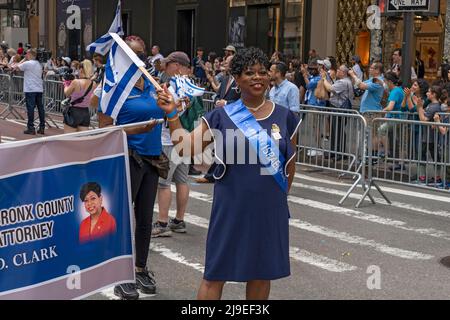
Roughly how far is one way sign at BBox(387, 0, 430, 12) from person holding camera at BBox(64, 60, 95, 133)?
5805 mm

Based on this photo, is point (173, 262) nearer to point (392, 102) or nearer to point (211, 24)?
point (392, 102)

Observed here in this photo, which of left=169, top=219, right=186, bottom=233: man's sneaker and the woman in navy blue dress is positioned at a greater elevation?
the woman in navy blue dress

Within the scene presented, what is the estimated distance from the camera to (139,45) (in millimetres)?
6367

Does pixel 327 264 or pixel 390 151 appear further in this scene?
pixel 390 151

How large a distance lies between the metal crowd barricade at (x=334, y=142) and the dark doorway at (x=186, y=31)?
1885 cm

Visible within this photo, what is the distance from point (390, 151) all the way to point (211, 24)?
18955 mm

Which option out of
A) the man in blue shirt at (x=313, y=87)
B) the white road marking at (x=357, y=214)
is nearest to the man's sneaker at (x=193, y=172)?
the white road marking at (x=357, y=214)

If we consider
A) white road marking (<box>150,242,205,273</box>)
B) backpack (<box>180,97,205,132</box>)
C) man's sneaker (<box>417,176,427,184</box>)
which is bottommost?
white road marking (<box>150,242,205,273</box>)

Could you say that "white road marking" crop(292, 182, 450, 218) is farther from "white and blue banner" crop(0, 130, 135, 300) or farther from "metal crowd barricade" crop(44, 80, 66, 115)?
"metal crowd barricade" crop(44, 80, 66, 115)

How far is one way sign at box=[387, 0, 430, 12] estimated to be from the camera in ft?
46.2

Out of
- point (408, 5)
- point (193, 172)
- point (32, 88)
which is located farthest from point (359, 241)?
point (32, 88)

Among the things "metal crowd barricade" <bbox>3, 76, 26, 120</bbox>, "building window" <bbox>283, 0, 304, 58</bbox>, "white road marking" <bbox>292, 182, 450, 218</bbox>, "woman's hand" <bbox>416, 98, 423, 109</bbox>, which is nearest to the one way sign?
"woman's hand" <bbox>416, 98, 423, 109</bbox>

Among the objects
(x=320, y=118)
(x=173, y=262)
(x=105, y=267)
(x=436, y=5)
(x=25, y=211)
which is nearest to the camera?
(x=25, y=211)
